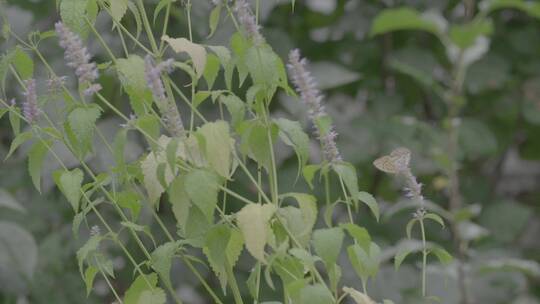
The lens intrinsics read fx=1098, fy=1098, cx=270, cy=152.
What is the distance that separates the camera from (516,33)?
255 centimetres

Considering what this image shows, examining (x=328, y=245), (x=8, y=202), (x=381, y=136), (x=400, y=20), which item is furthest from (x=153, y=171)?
Answer: (x=381, y=136)

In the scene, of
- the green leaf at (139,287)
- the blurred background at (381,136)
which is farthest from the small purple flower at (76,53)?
the blurred background at (381,136)

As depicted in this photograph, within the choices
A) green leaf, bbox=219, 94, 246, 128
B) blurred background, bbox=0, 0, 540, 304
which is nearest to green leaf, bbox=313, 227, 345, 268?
green leaf, bbox=219, 94, 246, 128

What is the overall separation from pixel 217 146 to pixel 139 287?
242 millimetres

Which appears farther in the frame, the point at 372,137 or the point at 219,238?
Answer: the point at 372,137

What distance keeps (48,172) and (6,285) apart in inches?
12.1

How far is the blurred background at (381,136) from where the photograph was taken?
7.11 ft

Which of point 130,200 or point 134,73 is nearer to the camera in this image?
point 134,73

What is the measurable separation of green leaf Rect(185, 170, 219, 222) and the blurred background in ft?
3.40

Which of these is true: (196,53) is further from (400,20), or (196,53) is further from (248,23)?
(400,20)

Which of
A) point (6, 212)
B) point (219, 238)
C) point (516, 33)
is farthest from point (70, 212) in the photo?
point (219, 238)

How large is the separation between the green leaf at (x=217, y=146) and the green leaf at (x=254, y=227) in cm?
4

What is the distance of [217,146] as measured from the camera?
38.7 inches

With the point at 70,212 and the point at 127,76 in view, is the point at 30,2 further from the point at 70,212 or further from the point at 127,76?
the point at 127,76
